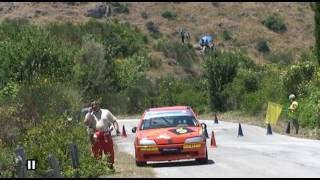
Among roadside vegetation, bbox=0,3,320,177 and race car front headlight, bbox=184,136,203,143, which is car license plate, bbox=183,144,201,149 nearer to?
race car front headlight, bbox=184,136,203,143

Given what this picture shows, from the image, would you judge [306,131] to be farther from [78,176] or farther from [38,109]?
[78,176]

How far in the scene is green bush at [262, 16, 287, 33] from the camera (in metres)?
105

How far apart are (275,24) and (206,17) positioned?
1012 centimetres

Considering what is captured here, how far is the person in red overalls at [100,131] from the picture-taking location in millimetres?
17484

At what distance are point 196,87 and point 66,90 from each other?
148ft

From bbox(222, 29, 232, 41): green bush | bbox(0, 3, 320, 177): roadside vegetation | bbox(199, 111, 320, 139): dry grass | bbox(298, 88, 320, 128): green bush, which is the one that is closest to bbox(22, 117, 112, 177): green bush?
bbox(0, 3, 320, 177): roadside vegetation

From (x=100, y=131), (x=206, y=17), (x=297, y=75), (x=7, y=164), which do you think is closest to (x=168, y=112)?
(x=100, y=131)

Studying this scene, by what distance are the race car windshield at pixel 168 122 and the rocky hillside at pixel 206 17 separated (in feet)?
254

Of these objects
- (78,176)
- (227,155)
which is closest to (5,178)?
(78,176)

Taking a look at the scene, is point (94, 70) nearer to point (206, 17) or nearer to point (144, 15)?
point (144, 15)

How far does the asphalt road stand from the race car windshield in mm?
1026

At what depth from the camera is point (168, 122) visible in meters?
20.1

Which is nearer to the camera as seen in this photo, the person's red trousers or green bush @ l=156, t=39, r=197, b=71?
the person's red trousers

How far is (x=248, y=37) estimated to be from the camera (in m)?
102
